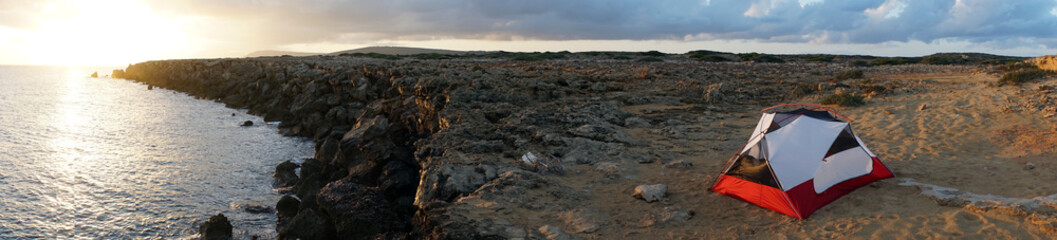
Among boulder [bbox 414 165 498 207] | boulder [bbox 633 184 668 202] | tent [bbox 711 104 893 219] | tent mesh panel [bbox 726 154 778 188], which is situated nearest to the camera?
tent [bbox 711 104 893 219]

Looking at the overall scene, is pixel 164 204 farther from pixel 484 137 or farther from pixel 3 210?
pixel 484 137

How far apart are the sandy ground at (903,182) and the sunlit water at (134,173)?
9.74 m

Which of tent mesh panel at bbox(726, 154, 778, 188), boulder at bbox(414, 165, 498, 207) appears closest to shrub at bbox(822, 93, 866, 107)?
tent mesh panel at bbox(726, 154, 778, 188)

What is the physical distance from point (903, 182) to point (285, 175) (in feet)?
55.8

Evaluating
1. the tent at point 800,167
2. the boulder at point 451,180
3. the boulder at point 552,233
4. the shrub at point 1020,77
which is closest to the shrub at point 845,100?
the shrub at point 1020,77

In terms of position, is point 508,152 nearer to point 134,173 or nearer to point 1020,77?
point 134,173

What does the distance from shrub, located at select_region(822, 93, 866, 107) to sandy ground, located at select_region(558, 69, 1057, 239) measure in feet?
5.70

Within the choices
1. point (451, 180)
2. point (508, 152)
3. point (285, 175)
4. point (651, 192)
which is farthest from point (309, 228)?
point (651, 192)

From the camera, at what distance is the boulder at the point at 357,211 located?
413 inches

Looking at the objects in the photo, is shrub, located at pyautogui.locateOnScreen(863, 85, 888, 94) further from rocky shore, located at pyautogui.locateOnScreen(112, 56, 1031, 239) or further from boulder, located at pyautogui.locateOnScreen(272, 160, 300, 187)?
boulder, located at pyautogui.locateOnScreen(272, 160, 300, 187)

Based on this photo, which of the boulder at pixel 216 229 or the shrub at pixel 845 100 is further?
the shrub at pixel 845 100

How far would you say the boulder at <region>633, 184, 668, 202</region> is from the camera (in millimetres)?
9266

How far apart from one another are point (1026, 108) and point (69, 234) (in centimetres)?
2611

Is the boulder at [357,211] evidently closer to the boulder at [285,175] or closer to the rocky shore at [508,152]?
the rocky shore at [508,152]
